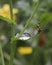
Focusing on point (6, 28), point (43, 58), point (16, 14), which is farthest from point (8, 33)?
point (43, 58)

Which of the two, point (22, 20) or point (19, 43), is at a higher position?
point (22, 20)

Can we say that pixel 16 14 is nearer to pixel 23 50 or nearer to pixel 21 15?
pixel 21 15

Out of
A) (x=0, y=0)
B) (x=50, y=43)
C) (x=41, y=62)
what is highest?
(x=0, y=0)

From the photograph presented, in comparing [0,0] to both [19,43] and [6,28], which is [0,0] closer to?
[6,28]

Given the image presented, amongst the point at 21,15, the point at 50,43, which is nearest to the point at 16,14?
the point at 21,15

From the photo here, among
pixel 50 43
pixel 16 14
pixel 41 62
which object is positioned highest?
pixel 16 14

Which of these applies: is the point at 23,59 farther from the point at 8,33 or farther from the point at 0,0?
the point at 0,0

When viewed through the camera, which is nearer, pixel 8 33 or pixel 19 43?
pixel 8 33

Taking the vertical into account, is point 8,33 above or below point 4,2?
below
